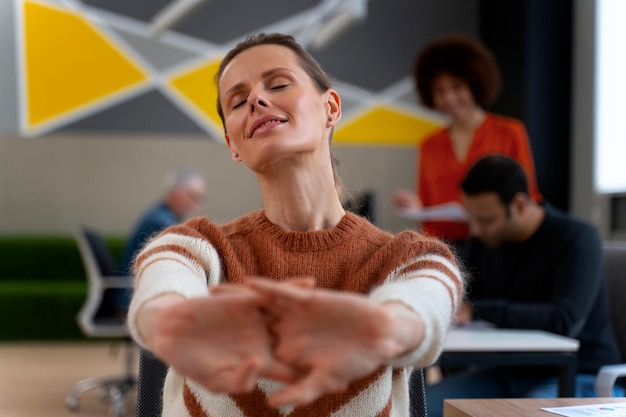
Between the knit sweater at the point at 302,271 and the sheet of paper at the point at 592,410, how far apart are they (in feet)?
0.78

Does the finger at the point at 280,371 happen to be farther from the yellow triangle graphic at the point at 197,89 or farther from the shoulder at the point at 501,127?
the yellow triangle graphic at the point at 197,89

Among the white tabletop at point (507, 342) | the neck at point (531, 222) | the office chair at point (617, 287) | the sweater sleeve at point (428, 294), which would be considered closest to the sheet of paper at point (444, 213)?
the neck at point (531, 222)

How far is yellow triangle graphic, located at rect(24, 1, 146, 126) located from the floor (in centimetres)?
233

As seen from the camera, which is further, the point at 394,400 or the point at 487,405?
the point at 487,405

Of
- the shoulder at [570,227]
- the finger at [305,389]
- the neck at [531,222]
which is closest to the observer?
the finger at [305,389]

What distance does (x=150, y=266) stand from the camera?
97 centimetres

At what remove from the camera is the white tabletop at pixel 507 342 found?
196cm

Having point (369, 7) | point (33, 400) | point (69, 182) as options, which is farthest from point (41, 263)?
point (369, 7)

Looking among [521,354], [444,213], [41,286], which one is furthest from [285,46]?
[41,286]

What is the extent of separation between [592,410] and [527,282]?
4.43 feet

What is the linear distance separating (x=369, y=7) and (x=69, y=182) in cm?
341

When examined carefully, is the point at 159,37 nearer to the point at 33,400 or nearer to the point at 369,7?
the point at 369,7

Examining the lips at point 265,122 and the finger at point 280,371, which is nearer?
the finger at point 280,371

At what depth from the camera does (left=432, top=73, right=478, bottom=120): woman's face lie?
3.27m
